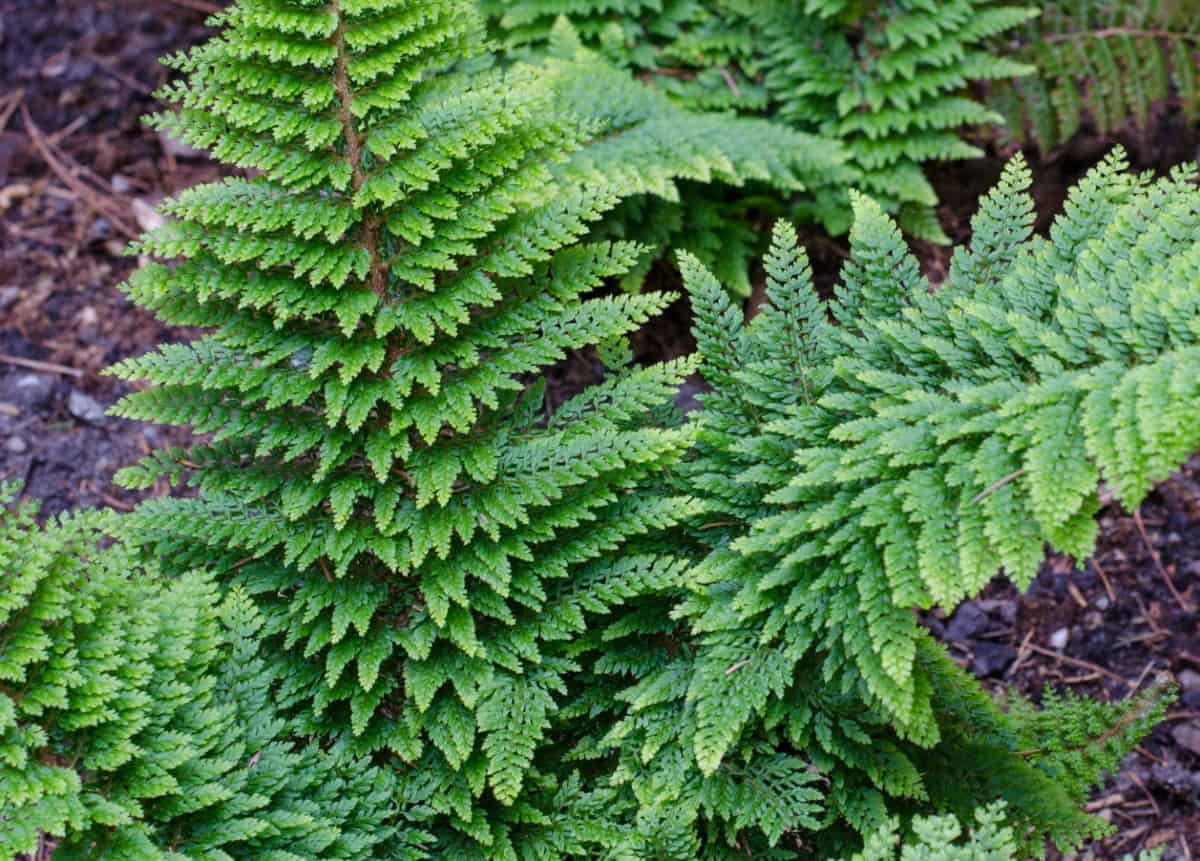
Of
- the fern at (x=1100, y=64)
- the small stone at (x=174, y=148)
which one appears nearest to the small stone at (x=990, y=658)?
the fern at (x=1100, y=64)

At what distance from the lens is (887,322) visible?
2.90 m

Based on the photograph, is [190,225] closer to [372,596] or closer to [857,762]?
[372,596]

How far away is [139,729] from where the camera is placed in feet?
8.52

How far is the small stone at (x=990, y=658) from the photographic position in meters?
4.29

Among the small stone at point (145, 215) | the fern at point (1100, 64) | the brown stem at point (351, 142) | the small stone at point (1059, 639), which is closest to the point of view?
the brown stem at point (351, 142)

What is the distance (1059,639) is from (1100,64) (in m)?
2.46

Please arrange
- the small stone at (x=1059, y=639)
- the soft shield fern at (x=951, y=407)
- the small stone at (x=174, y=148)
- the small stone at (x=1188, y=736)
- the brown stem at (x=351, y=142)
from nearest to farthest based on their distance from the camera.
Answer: the soft shield fern at (x=951, y=407) < the brown stem at (x=351, y=142) < the small stone at (x=1188, y=736) < the small stone at (x=1059, y=639) < the small stone at (x=174, y=148)

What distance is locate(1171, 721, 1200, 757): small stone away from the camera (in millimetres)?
4000

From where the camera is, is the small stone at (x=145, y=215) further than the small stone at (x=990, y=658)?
Yes

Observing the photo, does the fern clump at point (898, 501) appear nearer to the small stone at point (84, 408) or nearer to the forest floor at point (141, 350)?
the forest floor at point (141, 350)

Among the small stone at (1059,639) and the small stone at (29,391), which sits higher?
the small stone at (29,391)

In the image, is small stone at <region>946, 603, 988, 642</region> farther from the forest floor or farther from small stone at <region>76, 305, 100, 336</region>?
small stone at <region>76, 305, 100, 336</region>

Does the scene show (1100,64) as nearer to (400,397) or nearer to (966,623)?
(966,623)

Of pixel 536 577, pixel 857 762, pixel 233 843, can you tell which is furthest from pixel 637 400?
pixel 233 843
